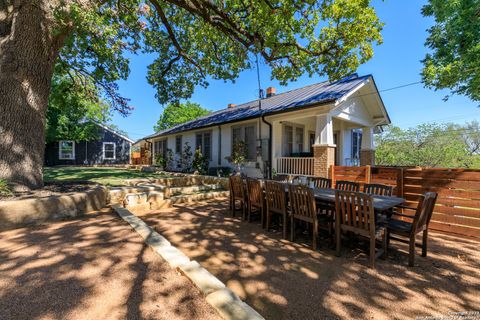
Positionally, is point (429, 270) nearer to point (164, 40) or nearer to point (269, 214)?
point (269, 214)

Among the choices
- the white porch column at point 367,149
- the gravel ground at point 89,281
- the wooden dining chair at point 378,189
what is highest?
the white porch column at point 367,149

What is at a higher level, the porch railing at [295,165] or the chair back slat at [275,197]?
the porch railing at [295,165]

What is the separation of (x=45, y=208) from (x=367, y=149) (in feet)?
44.0

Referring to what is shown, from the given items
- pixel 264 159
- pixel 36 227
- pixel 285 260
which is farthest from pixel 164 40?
pixel 285 260

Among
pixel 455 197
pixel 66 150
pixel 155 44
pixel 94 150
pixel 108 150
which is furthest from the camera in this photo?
pixel 108 150

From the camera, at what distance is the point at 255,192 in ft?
16.5

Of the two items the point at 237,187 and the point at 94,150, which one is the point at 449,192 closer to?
the point at 237,187

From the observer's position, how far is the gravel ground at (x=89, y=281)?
75.3 inches

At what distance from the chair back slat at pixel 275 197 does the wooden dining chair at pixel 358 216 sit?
41.2 inches

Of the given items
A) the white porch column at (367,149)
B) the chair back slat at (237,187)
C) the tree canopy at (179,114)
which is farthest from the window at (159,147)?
the tree canopy at (179,114)

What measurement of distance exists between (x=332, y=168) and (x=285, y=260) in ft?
15.4

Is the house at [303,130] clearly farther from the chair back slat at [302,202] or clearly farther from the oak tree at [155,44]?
the chair back slat at [302,202]

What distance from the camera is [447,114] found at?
26.5 meters

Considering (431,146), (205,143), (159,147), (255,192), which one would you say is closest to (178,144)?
(205,143)
